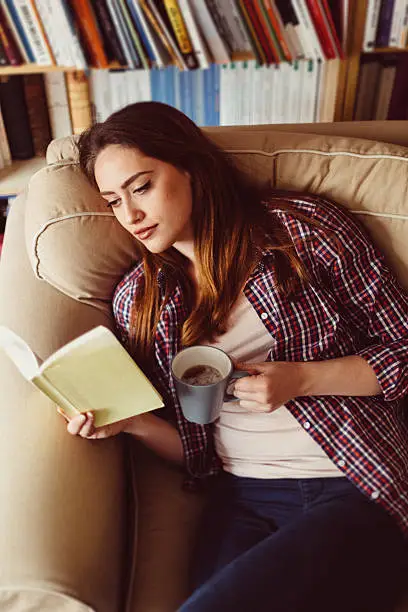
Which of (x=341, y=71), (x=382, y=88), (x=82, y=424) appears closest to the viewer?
(x=82, y=424)

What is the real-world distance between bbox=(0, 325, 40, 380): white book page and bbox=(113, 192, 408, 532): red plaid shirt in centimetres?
41

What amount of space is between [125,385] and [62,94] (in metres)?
1.41

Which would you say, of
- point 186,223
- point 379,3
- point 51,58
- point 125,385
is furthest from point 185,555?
point 379,3

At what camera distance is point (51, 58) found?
171cm

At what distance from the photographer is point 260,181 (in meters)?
1.15

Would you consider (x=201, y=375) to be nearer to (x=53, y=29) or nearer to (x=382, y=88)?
(x=53, y=29)

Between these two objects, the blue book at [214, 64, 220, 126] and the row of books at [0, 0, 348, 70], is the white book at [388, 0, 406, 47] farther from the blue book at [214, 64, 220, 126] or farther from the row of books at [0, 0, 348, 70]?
the blue book at [214, 64, 220, 126]

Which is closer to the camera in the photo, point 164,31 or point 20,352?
point 20,352

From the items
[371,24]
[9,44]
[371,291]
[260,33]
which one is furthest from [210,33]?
[371,291]

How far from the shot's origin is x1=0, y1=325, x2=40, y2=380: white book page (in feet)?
2.60

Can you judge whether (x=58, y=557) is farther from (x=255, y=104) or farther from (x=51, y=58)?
(x=255, y=104)

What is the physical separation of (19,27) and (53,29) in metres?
0.10

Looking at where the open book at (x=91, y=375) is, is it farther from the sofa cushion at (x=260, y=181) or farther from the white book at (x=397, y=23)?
the white book at (x=397, y=23)

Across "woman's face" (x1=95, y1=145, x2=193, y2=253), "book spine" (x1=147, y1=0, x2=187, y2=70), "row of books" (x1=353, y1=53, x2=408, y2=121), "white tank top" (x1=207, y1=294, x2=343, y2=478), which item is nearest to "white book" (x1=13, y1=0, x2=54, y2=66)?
"book spine" (x1=147, y1=0, x2=187, y2=70)
